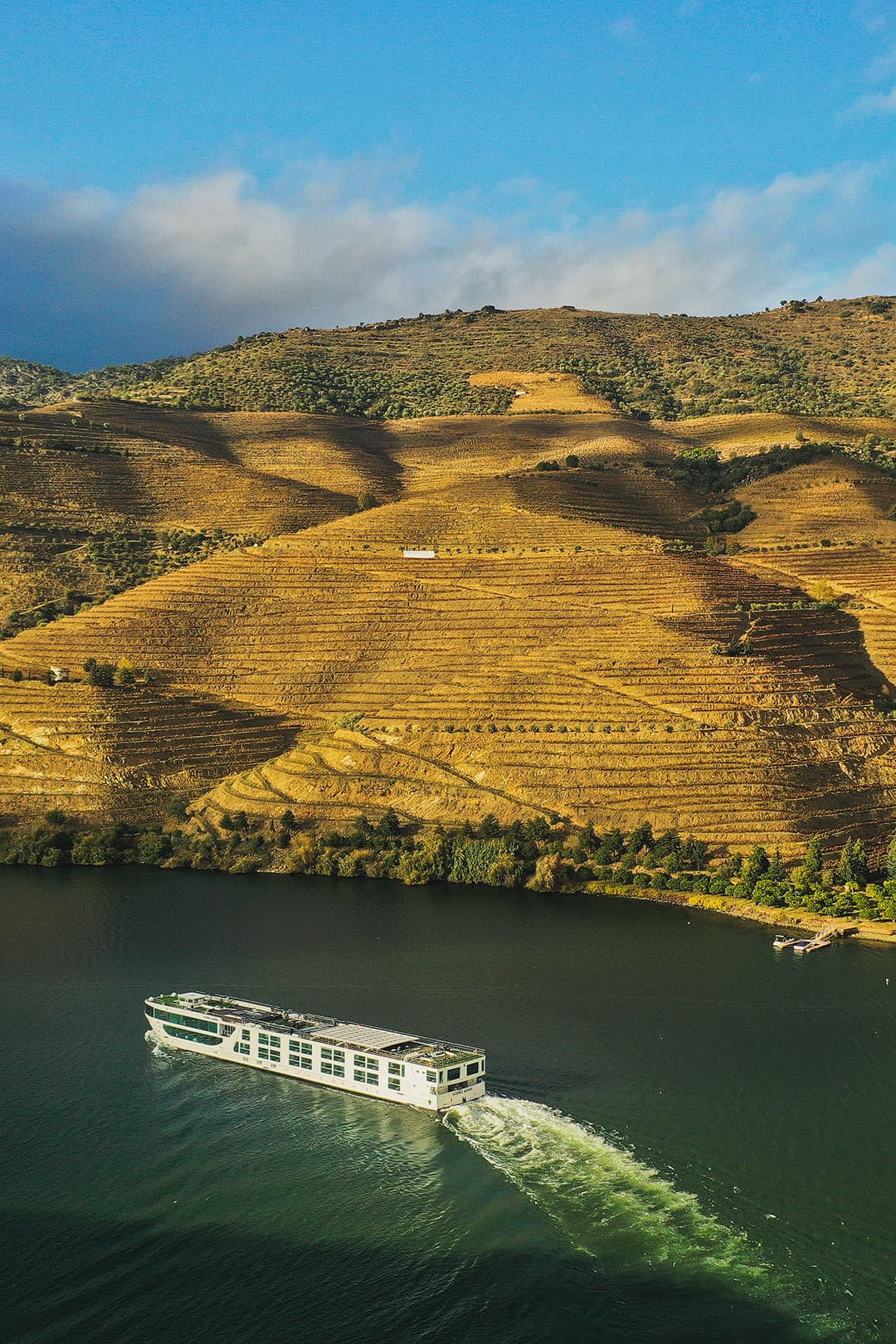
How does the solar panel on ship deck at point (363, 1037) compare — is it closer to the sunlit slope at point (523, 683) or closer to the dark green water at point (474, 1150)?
the dark green water at point (474, 1150)

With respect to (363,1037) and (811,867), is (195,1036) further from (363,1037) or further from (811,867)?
(811,867)

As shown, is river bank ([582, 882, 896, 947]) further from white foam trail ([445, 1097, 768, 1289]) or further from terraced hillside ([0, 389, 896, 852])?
white foam trail ([445, 1097, 768, 1289])

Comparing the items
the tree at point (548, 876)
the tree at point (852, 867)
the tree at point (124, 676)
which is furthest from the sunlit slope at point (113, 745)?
the tree at point (852, 867)

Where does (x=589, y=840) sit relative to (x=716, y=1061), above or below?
above

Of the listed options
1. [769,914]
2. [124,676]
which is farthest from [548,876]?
[124,676]

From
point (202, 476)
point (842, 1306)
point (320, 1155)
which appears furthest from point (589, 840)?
point (202, 476)

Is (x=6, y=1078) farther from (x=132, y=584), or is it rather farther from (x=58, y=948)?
(x=132, y=584)
